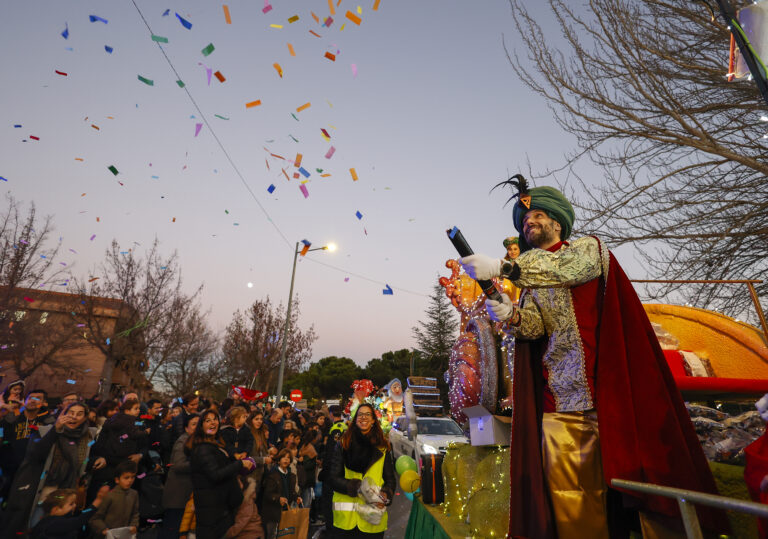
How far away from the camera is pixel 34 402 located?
644 centimetres

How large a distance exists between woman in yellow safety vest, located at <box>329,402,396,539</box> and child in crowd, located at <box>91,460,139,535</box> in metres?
2.86

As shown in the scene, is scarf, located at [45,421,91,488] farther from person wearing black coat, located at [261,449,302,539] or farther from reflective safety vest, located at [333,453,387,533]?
reflective safety vest, located at [333,453,387,533]

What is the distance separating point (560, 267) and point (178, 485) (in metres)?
5.61

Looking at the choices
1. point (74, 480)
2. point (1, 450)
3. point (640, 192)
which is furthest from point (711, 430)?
point (1, 450)

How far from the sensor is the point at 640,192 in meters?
6.47

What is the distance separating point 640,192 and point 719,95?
1743mm

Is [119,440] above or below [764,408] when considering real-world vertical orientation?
below

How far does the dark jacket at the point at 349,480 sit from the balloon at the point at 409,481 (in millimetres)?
645

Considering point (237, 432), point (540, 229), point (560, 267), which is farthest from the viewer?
point (237, 432)

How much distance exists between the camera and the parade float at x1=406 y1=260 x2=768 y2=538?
3139mm

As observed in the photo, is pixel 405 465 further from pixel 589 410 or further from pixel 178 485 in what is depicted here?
pixel 178 485

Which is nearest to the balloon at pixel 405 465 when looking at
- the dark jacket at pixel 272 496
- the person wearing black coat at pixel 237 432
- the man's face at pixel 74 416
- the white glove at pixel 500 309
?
the white glove at pixel 500 309

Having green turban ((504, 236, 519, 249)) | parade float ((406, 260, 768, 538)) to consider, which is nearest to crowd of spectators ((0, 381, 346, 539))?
parade float ((406, 260, 768, 538))

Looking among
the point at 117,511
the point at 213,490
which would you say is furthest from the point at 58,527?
the point at 213,490
